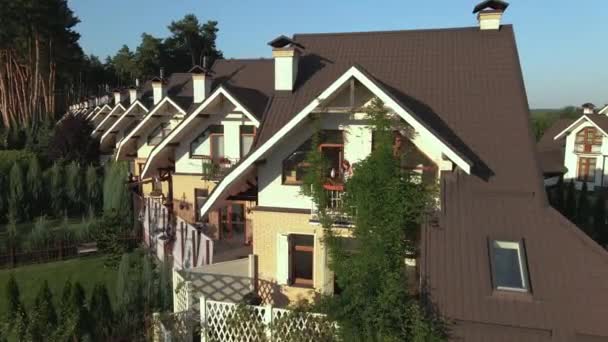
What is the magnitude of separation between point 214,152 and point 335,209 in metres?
9.66

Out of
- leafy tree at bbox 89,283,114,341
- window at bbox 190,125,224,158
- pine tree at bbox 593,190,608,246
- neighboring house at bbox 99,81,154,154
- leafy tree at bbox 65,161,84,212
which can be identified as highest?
neighboring house at bbox 99,81,154,154

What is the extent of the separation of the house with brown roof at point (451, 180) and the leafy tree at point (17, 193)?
57.2 ft

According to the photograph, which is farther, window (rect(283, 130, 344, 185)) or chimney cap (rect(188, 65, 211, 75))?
chimney cap (rect(188, 65, 211, 75))

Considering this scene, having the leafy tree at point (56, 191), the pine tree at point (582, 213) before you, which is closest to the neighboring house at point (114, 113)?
the leafy tree at point (56, 191)

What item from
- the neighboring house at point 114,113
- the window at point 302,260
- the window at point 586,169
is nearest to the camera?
the window at point 302,260

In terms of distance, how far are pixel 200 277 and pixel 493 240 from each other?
741cm

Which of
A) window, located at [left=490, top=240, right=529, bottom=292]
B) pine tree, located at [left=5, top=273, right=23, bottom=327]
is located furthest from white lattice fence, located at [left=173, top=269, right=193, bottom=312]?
window, located at [left=490, top=240, right=529, bottom=292]

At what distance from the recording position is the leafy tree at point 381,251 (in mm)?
8648

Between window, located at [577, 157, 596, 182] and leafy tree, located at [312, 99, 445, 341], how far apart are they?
4054 cm

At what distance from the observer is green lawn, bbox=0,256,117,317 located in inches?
605

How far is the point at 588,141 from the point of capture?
1654 inches

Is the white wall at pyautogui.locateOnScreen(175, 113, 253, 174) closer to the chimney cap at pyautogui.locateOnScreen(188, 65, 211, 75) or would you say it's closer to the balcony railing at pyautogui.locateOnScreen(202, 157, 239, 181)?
the balcony railing at pyautogui.locateOnScreen(202, 157, 239, 181)

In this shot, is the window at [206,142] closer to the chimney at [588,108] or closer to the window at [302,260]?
the window at [302,260]

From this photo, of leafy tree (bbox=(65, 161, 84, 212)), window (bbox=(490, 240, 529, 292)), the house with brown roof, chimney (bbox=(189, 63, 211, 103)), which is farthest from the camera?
leafy tree (bbox=(65, 161, 84, 212))
